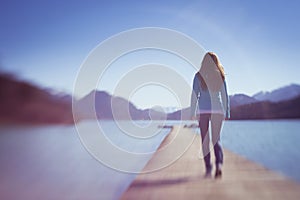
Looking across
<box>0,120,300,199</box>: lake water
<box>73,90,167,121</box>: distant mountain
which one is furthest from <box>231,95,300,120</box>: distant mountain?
<box>73,90,167,121</box>: distant mountain

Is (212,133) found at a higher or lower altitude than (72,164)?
higher

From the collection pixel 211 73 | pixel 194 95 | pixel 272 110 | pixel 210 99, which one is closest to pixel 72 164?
pixel 194 95

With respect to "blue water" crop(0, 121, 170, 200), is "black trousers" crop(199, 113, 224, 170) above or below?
above

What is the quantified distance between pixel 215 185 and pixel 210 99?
83 centimetres

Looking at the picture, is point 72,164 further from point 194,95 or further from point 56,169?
point 194,95

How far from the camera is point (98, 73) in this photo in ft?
11.3

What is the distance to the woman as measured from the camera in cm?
309

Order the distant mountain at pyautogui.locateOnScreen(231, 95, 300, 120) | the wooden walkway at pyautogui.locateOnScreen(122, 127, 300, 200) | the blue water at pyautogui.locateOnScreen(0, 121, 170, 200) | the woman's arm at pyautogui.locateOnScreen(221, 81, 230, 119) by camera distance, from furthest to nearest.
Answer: the distant mountain at pyautogui.locateOnScreen(231, 95, 300, 120) → the woman's arm at pyautogui.locateOnScreen(221, 81, 230, 119) → the blue water at pyautogui.locateOnScreen(0, 121, 170, 200) → the wooden walkway at pyautogui.locateOnScreen(122, 127, 300, 200)

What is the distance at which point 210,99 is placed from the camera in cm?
311

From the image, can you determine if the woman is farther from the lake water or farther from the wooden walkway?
the lake water

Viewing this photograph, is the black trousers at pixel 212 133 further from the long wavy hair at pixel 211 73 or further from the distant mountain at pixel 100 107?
the distant mountain at pixel 100 107

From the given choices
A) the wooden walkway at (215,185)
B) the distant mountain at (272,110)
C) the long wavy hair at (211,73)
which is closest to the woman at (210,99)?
the long wavy hair at (211,73)

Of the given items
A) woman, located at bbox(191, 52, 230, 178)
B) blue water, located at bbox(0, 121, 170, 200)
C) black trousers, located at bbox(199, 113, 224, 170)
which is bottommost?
blue water, located at bbox(0, 121, 170, 200)

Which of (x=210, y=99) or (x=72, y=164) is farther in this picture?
(x=72, y=164)
